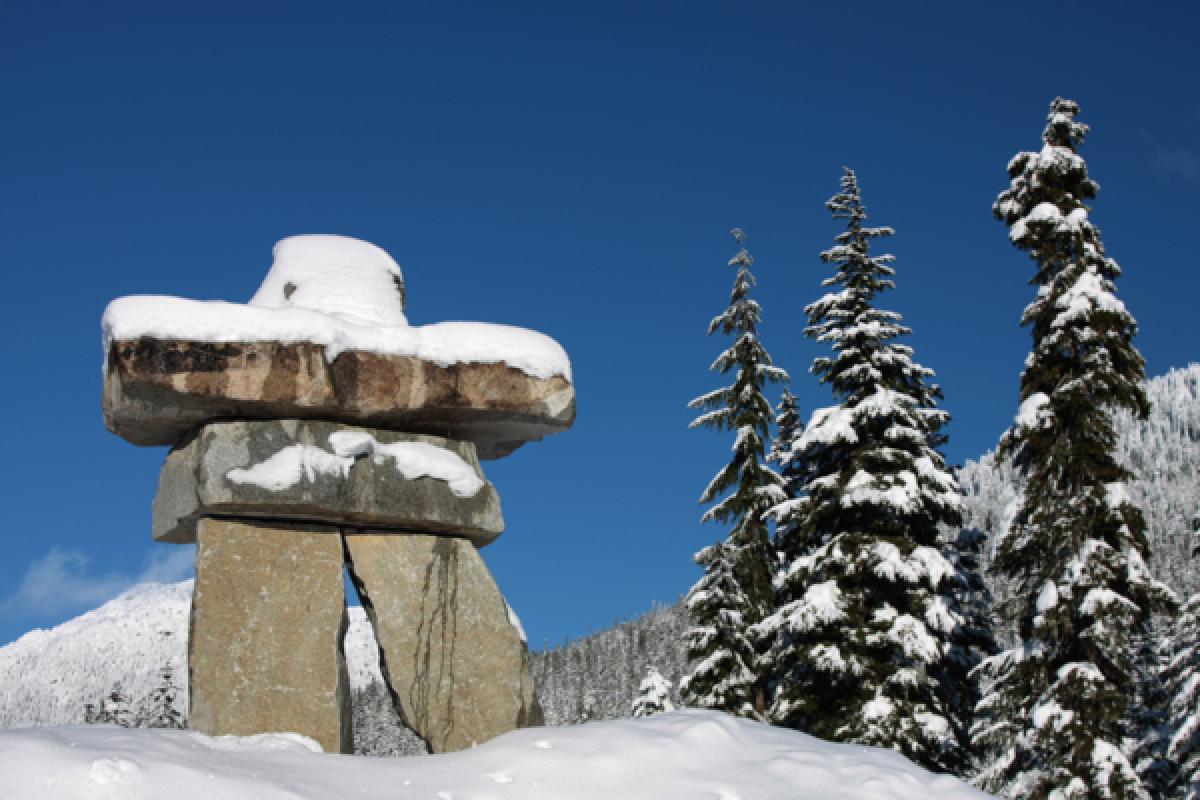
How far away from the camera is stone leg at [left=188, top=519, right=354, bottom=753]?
29.7 ft

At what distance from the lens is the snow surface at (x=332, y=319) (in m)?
9.10

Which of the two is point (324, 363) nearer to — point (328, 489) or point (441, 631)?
point (328, 489)

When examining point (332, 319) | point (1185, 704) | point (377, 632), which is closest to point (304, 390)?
point (332, 319)

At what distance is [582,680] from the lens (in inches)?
A: 4402

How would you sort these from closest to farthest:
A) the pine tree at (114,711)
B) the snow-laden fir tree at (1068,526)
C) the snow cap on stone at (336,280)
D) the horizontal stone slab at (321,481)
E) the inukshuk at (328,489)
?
the inukshuk at (328,489)
the horizontal stone slab at (321,481)
the snow cap on stone at (336,280)
the snow-laden fir tree at (1068,526)
the pine tree at (114,711)

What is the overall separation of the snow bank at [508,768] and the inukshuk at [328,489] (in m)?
1.02

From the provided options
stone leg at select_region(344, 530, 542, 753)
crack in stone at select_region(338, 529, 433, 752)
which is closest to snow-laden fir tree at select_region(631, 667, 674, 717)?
stone leg at select_region(344, 530, 542, 753)

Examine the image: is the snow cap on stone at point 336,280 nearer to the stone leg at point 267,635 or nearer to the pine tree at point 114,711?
the stone leg at point 267,635

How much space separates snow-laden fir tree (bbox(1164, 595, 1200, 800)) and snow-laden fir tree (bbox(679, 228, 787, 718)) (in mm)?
8171

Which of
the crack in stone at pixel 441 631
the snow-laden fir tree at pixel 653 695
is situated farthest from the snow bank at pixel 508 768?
the snow-laden fir tree at pixel 653 695

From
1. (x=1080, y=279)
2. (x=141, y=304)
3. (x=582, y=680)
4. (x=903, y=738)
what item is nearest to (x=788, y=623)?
(x=903, y=738)

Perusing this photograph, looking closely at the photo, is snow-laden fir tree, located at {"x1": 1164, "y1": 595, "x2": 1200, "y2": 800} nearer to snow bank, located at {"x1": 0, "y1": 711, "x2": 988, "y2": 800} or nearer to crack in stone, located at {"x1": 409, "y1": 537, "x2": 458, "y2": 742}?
snow bank, located at {"x1": 0, "y1": 711, "x2": 988, "y2": 800}

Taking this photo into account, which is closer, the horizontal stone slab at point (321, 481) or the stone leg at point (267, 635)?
the stone leg at point (267, 635)

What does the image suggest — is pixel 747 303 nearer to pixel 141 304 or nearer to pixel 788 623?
pixel 788 623
